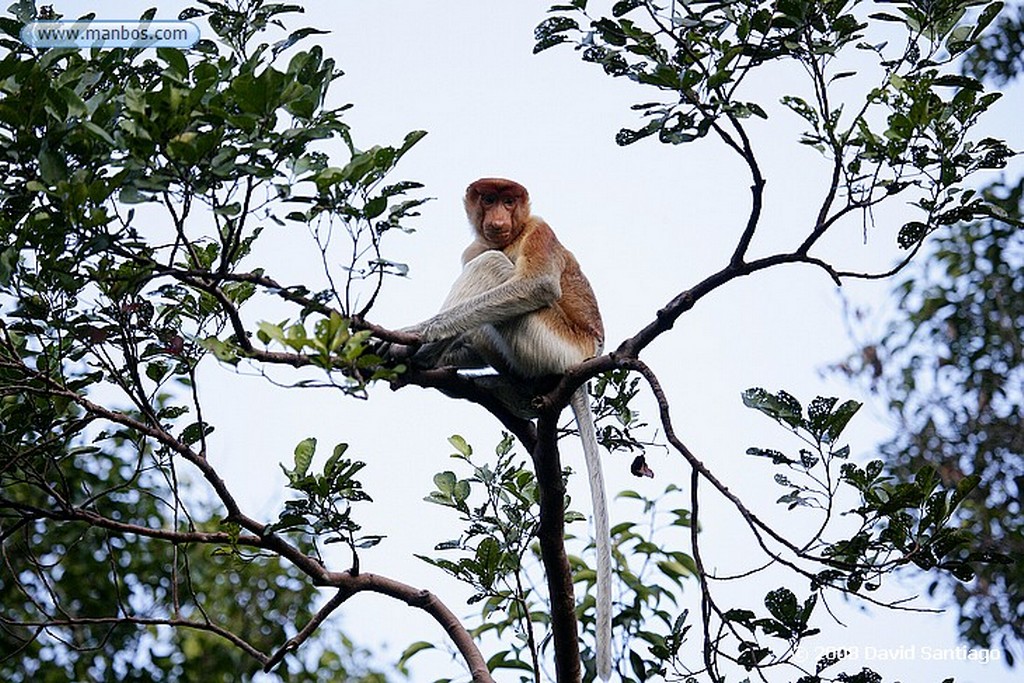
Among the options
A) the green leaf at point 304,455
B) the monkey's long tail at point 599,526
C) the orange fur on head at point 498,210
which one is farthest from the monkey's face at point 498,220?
the green leaf at point 304,455

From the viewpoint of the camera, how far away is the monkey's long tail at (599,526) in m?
2.82

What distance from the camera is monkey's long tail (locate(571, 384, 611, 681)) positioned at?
2.82 meters

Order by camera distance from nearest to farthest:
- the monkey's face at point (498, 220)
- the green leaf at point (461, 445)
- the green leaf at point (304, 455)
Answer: the green leaf at point (304, 455)
the green leaf at point (461, 445)
the monkey's face at point (498, 220)

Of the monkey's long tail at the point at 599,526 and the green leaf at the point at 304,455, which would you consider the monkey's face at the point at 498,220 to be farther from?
the green leaf at the point at 304,455

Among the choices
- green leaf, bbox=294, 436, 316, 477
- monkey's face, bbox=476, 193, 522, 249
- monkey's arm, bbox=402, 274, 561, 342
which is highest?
monkey's face, bbox=476, 193, 522, 249

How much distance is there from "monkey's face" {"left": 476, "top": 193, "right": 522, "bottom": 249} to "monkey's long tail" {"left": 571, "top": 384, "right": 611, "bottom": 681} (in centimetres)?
84

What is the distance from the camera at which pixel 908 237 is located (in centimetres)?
241

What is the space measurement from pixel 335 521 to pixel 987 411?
5413 millimetres

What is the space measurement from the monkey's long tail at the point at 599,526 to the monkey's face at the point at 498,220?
33.1 inches

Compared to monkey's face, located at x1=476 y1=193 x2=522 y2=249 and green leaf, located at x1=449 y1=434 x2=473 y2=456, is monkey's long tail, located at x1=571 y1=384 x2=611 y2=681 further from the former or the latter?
monkey's face, located at x1=476 y1=193 x2=522 y2=249

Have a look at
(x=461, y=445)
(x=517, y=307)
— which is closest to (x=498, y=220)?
(x=517, y=307)

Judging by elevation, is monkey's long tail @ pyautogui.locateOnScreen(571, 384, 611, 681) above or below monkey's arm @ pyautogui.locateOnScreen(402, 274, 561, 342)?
below

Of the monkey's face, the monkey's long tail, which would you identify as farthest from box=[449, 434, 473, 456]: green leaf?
the monkey's face

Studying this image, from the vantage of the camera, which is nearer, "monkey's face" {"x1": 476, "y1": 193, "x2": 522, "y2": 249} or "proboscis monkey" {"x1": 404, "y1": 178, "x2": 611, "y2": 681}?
"proboscis monkey" {"x1": 404, "y1": 178, "x2": 611, "y2": 681}
